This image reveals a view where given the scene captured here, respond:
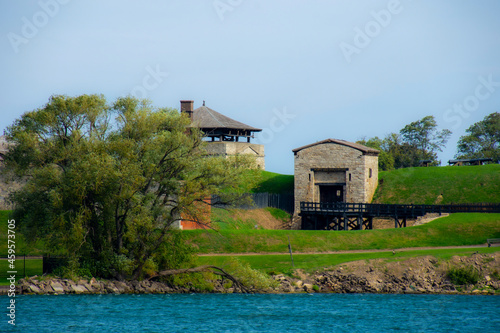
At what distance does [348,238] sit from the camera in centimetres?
4309

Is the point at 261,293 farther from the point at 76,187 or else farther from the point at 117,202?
the point at 76,187

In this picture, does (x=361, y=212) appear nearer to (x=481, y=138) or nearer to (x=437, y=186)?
(x=437, y=186)

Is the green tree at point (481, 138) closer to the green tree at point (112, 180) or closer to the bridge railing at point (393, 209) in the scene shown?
the bridge railing at point (393, 209)

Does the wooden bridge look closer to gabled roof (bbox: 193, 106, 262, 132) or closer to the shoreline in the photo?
the shoreline

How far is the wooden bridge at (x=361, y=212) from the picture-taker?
163ft

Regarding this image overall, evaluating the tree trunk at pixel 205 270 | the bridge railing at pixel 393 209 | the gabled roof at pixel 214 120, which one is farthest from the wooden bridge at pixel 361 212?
the tree trunk at pixel 205 270

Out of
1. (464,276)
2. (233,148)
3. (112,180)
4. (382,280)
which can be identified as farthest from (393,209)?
(112,180)

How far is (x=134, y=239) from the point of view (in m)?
33.1

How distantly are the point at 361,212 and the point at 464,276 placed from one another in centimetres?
1851

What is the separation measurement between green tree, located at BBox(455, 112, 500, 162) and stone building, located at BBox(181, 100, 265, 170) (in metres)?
33.0

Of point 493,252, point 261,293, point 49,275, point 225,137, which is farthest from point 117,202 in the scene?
point 225,137

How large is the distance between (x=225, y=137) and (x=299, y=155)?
584 inches

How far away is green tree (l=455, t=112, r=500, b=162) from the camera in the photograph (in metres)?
89.0

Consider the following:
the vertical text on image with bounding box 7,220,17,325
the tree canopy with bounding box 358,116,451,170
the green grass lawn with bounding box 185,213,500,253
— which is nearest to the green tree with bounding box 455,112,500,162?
the tree canopy with bounding box 358,116,451,170
